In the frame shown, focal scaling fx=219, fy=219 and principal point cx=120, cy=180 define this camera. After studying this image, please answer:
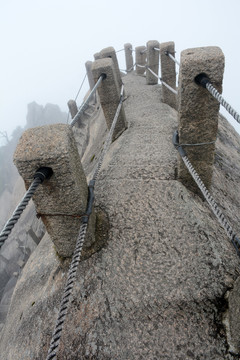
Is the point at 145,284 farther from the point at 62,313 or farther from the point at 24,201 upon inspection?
the point at 24,201

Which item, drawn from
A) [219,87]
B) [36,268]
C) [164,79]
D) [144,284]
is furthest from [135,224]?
[164,79]

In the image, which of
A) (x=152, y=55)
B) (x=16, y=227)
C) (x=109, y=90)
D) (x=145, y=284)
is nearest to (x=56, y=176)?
(x=145, y=284)

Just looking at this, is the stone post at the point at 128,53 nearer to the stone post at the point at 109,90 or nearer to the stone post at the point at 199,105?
the stone post at the point at 109,90

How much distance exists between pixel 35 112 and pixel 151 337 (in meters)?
63.3

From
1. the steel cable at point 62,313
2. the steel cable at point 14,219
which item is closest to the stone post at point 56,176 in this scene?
the steel cable at point 14,219

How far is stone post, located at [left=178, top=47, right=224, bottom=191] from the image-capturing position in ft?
7.63

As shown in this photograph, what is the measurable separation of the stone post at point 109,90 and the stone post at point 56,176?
285 centimetres

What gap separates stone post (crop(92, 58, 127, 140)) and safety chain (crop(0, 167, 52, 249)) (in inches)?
132

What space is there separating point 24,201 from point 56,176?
42 centimetres

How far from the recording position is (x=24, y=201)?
1.83m

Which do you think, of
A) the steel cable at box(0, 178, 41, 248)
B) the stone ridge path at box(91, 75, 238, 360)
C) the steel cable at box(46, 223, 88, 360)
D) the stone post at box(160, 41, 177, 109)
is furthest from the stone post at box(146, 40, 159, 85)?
the steel cable at box(46, 223, 88, 360)

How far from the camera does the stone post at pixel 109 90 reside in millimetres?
4621

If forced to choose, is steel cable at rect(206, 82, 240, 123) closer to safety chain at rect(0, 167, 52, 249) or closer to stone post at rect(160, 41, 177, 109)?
safety chain at rect(0, 167, 52, 249)

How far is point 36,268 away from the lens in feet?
14.4
